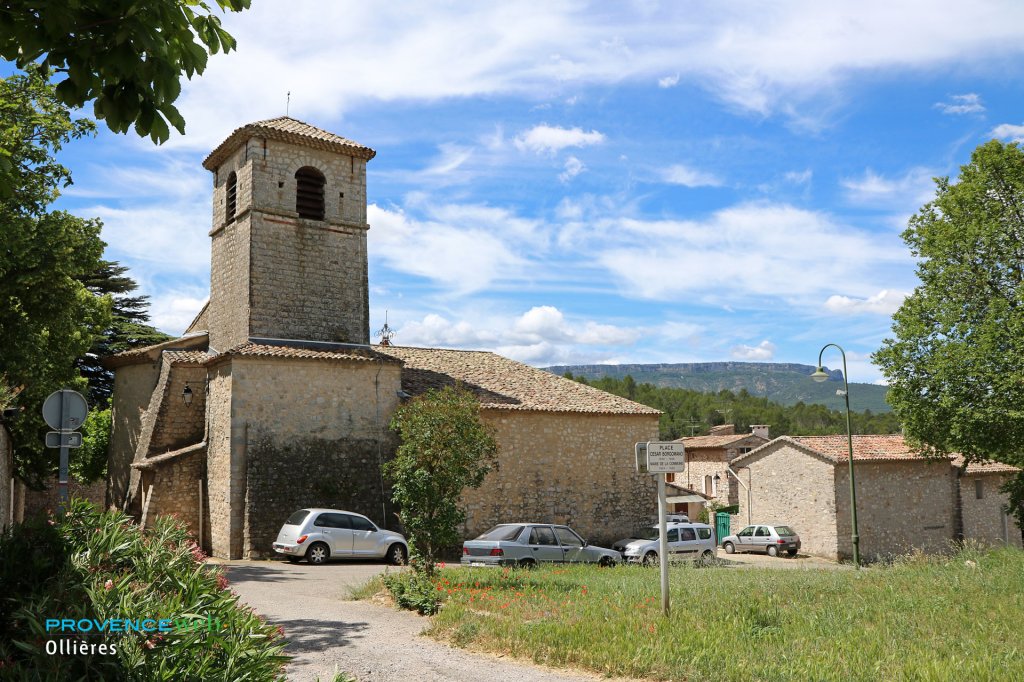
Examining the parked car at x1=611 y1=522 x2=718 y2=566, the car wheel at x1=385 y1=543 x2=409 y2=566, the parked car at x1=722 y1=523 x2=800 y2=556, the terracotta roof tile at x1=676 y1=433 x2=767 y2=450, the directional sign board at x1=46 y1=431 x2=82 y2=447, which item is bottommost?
the parked car at x1=722 y1=523 x2=800 y2=556

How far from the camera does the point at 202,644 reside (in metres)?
4.54

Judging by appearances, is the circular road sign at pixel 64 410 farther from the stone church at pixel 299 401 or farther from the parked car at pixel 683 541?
the parked car at pixel 683 541

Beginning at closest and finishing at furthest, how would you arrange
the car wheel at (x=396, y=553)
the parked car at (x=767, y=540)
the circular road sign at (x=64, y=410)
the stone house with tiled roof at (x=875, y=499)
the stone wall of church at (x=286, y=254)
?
the circular road sign at (x=64, y=410) < the car wheel at (x=396, y=553) < the stone wall of church at (x=286, y=254) < the stone house with tiled roof at (x=875, y=499) < the parked car at (x=767, y=540)

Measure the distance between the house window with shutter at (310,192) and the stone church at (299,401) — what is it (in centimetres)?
5

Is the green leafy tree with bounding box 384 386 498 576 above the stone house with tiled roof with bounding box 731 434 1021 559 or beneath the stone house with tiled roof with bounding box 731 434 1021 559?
above

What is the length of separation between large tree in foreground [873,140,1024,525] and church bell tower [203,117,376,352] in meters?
17.2

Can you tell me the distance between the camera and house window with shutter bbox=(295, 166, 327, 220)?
23.3m

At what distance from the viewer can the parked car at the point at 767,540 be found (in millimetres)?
30406

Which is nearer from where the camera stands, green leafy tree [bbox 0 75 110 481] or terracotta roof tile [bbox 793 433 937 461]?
green leafy tree [bbox 0 75 110 481]

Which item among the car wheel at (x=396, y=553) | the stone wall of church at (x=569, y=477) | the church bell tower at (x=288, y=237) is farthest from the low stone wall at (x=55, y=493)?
the stone wall of church at (x=569, y=477)

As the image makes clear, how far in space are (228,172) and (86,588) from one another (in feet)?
69.5

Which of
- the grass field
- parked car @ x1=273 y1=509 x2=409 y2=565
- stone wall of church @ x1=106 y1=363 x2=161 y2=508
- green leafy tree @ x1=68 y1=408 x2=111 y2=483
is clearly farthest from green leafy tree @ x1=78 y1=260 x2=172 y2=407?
the grass field

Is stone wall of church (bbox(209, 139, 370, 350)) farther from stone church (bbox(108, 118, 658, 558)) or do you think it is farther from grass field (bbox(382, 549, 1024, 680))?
grass field (bbox(382, 549, 1024, 680))

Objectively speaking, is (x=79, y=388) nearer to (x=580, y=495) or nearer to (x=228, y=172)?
(x=228, y=172)
